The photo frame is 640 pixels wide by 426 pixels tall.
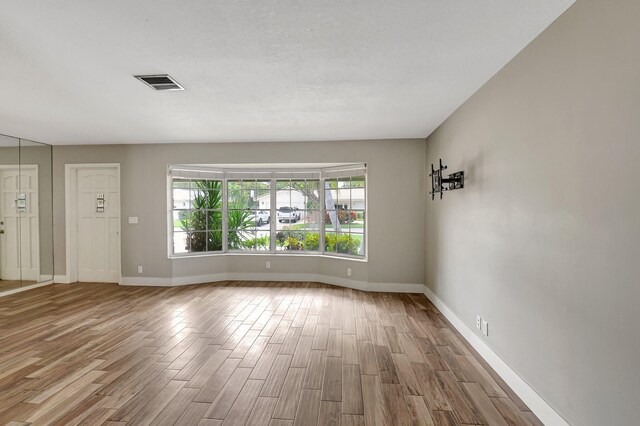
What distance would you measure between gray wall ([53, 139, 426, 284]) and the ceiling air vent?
Answer: 8.54ft

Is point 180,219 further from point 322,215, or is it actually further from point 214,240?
point 322,215

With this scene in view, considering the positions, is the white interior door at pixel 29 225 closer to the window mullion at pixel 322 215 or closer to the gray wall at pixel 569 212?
the window mullion at pixel 322 215

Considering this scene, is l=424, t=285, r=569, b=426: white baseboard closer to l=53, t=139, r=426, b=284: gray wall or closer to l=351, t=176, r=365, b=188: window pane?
l=53, t=139, r=426, b=284: gray wall

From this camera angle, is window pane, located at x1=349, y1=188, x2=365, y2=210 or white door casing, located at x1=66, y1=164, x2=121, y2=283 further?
white door casing, located at x1=66, y1=164, x2=121, y2=283

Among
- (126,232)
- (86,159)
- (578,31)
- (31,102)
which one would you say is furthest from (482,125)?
(86,159)

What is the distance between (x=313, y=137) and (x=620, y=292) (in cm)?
431

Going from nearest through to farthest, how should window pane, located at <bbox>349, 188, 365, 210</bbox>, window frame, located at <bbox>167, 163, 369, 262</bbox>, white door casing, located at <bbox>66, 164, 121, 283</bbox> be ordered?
window pane, located at <bbox>349, 188, 365, 210</bbox> → window frame, located at <bbox>167, 163, 369, 262</bbox> → white door casing, located at <bbox>66, 164, 121, 283</bbox>

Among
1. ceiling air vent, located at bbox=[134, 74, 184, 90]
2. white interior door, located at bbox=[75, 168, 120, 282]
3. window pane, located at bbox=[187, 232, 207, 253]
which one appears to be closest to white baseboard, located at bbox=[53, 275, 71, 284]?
white interior door, located at bbox=[75, 168, 120, 282]

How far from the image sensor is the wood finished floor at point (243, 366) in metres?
2.26

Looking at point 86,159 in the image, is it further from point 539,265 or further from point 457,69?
point 539,265

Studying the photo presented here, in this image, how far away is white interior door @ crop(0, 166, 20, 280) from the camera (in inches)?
212

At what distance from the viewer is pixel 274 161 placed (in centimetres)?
570

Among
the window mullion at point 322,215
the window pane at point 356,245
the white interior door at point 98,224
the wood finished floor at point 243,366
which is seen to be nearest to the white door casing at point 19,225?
the white interior door at point 98,224

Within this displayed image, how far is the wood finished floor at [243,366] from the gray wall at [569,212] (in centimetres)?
54
